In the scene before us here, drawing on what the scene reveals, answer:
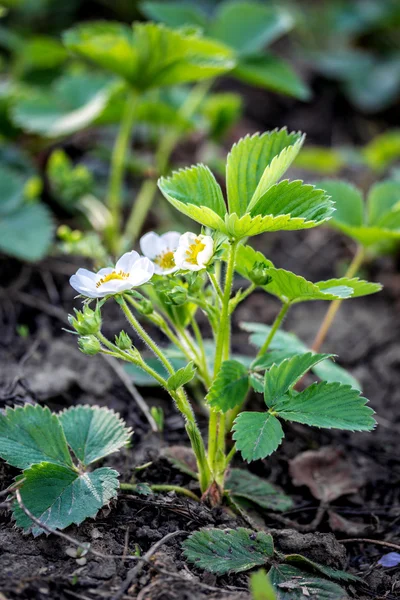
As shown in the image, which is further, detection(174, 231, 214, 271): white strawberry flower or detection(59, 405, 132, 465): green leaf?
detection(59, 405, 132, 465): green leaf

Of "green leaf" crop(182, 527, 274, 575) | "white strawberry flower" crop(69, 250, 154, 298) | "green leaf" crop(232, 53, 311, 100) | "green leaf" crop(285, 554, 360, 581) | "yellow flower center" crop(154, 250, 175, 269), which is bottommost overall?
"green leaf" crop(285, 554, 360, 581)

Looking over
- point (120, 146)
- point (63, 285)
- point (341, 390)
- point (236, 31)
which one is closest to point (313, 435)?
point (341, 390)

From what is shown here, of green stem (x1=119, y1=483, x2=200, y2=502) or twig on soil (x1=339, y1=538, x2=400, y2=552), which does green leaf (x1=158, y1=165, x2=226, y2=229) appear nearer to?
green stem (x1=119, y1=483, x2=200, y2=502)

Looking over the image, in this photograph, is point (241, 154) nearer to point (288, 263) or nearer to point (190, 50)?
point (190, 50)

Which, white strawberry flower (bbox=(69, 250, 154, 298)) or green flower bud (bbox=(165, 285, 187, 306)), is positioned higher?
white strawberry flower (bbox=(69, 250, 154, 298))

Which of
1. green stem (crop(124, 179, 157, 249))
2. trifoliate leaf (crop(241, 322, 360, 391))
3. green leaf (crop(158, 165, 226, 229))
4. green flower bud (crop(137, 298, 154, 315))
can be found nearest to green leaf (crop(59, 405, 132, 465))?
green flower bud (crop(137, 298, 154, 315))

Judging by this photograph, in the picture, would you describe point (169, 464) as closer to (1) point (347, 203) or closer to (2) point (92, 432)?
(2) point (92, 432)
